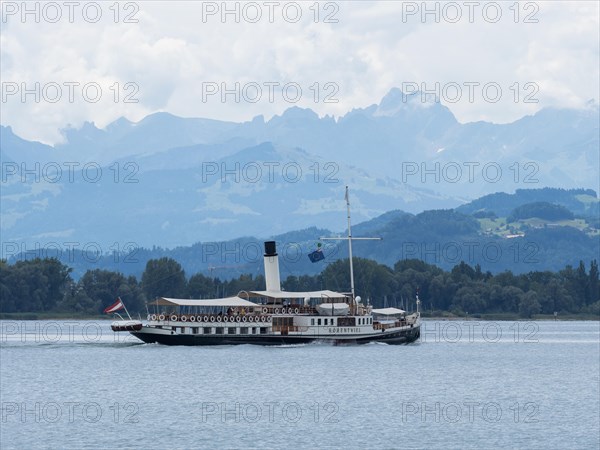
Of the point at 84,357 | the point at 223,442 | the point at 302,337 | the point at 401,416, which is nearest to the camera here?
the point at 223,442

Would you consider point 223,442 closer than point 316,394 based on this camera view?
Yes

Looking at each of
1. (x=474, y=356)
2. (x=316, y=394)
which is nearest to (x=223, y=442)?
(x=316, y=394)

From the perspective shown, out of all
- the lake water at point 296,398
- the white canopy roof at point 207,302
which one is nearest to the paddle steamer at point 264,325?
the white canopy roof at point 207,302

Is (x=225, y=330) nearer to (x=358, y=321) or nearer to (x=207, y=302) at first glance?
(x=207, y=302)

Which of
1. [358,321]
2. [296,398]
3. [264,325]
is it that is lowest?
[296,398]

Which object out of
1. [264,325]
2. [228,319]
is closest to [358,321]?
[264,325]

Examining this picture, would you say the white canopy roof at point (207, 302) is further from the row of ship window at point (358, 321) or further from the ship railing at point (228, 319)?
the row of ship window at point (358, 321)

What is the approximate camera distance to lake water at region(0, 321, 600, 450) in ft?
261

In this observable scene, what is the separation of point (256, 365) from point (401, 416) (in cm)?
4125

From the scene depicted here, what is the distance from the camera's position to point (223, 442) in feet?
253

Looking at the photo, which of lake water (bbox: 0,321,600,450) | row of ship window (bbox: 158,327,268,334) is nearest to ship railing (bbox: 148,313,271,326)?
row of ship window (bbox: 158,327,268,334)

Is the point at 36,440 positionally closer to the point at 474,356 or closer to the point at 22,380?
the point at 22,380

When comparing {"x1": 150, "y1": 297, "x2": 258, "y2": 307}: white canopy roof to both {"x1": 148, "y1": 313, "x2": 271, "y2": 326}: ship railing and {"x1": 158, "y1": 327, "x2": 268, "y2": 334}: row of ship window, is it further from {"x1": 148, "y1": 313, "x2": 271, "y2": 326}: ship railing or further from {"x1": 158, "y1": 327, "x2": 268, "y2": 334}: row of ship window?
{"x1": 158, "y1": 327, "x2": 268, "y2": 334}: row of ship window

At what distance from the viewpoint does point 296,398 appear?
327 ft
